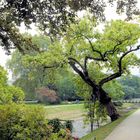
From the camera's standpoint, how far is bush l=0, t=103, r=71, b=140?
1101 centimetres

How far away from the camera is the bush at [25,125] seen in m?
11.0

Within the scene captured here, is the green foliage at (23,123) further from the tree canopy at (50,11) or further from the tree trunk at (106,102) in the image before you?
the tree trunk at (106,102)

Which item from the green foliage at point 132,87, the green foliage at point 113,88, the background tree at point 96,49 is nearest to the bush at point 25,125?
the background tree at point 96,49

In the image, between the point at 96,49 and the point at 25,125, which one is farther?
the point at 96,49

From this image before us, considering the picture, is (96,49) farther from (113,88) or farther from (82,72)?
(113,88)

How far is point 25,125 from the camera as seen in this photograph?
11219mm

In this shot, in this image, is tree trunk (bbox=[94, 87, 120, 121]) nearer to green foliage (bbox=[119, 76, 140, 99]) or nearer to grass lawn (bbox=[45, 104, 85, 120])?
grass lawn (bbox=[45, 104, 85, 120])

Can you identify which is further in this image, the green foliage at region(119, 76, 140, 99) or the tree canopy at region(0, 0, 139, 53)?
the green foliage at region(119, 76, 140, 99)

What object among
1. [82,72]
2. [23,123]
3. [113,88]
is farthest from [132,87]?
[23,123]

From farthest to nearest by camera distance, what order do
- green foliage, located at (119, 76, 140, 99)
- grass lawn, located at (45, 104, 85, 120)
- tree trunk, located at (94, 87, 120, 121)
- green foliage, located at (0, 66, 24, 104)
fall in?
green foliage, located at (119, 76, 140, 99), grass lawn, located at (45, 104, 85, 120), tree trunk, located at (94, 87, 120, 121), green foliage, located at (0, 66, 24, 104)

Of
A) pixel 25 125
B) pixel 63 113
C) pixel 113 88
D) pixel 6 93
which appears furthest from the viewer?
pixel 63 113

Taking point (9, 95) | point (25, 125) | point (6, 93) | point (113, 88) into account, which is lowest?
point (25, 125)

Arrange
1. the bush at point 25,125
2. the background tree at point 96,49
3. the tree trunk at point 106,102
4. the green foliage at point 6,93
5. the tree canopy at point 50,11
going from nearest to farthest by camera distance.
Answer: the tree canopy at point 50,11, the bush at point 25,125, the green foliage at point 6,93, the background tree at point 96,49, the tree trunk at point 106,102

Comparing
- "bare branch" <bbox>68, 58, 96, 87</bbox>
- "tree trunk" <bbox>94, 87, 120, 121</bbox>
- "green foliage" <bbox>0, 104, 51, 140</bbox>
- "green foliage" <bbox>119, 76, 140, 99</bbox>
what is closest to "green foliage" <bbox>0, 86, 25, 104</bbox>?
"bare branch" <bbox>68, 58, 96, 87</bbox>
